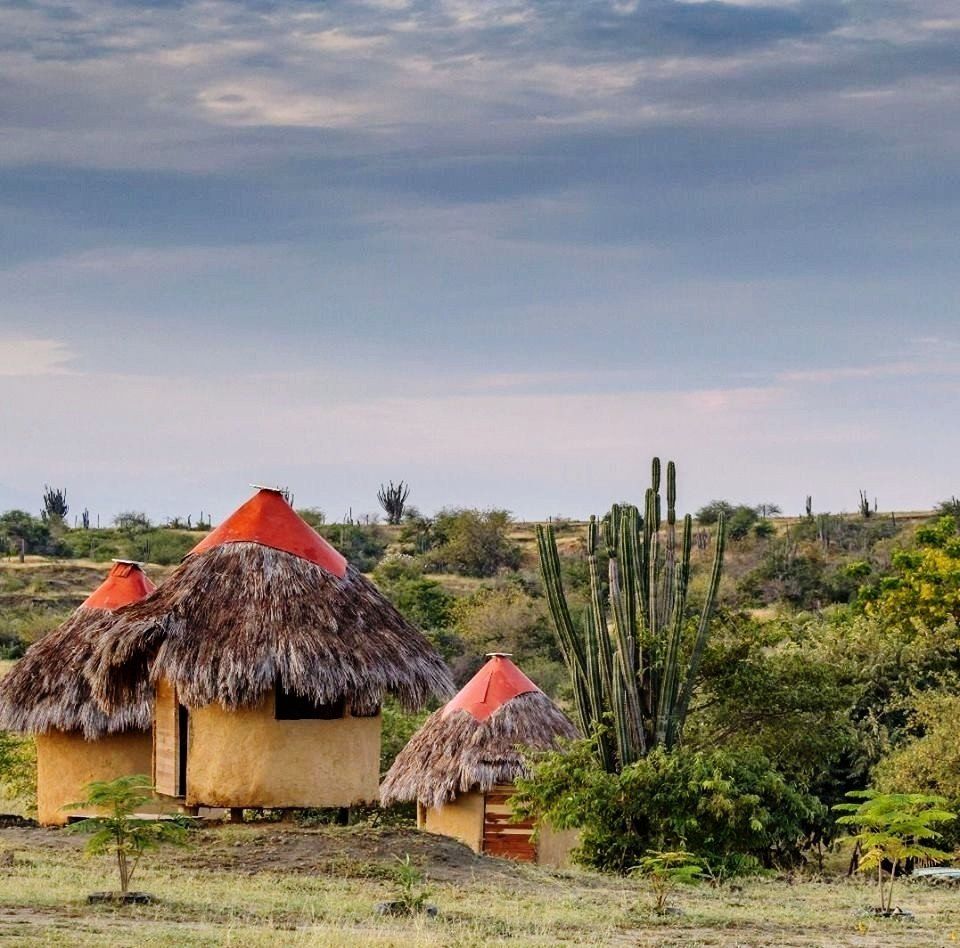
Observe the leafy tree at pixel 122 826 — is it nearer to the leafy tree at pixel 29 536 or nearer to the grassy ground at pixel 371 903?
the grassy ground at pixel 371 903

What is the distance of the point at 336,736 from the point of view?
18.0 m

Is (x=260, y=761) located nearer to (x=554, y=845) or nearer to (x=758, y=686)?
(x=554, y=845)

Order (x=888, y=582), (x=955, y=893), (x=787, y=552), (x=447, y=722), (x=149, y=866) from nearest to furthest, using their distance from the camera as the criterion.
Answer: (x=149, y=866) → (x=955, y=893) → (x=447, y=722) → (x=888, y=582) → (x=787, y=552)

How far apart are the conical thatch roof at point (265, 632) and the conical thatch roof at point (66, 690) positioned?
569 millimetres

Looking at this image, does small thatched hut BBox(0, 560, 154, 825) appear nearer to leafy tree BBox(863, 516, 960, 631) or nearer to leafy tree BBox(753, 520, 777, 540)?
leafy tree BBox(863, 516, 960, 631)

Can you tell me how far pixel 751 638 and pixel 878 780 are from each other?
535cm

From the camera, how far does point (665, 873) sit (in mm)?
13719

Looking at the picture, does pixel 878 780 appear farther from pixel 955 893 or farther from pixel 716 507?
pixel 716 507

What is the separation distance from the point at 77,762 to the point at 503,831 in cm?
536

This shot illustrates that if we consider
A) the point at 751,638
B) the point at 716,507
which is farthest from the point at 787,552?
the point at 751,638

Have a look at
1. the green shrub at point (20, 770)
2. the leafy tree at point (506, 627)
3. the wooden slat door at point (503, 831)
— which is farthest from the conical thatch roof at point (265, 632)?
the leafy tree at point (506, 627)

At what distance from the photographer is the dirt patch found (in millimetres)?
15062

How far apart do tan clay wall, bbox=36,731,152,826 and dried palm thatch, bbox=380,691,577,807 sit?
3.75 metres

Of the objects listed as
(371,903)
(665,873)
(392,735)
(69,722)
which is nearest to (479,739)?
(69,722)
